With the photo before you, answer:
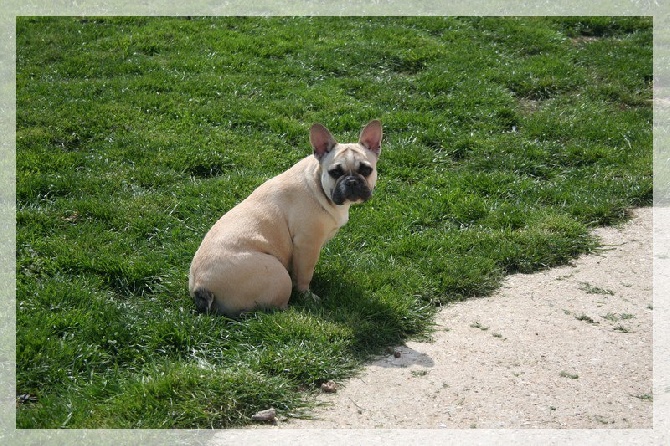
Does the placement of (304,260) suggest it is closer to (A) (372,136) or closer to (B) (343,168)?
(B) (343,168)

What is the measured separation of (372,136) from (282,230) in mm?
1266

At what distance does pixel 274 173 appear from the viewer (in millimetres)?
10172

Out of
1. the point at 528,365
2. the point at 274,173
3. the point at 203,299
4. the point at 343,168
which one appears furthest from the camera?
the point at 274,173

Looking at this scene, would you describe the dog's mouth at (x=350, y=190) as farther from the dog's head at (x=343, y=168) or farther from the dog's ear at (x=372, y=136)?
the dog's ear at (x=372, y=136)

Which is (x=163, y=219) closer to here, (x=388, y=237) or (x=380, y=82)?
(x=388, y=237)

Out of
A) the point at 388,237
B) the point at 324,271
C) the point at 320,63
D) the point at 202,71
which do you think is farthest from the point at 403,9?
the point at 324,271

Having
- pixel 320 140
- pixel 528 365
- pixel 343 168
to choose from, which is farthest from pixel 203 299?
pixel 528 365

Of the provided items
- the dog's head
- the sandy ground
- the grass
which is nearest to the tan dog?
the dog's head

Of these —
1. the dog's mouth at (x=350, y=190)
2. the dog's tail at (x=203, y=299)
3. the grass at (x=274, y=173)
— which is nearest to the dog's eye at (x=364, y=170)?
the dog's mouth at (x=350, y=190)

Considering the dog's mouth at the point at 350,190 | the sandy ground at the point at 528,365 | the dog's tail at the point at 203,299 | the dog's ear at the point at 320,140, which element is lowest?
the sandy ground at the point at 528,365

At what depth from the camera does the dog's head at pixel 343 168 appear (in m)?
7.43

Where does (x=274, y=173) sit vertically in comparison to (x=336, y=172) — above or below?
below

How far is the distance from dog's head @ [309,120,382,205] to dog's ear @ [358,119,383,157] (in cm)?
1

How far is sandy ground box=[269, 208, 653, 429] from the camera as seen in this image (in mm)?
6129
